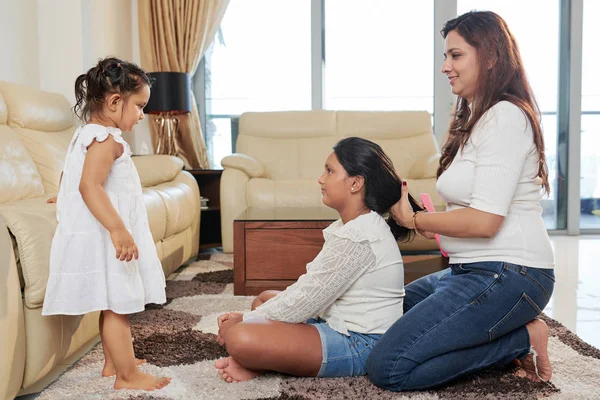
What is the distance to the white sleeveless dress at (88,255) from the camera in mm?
1486

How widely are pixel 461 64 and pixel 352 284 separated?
1.98 ft

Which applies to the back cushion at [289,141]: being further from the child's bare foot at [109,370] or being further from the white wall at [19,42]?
the child's bare foot at [109,370]

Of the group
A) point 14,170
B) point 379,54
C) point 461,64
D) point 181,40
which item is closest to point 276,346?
point 461,64

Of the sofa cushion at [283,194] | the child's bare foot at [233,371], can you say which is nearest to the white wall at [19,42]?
the sofa cushion at [283,194]

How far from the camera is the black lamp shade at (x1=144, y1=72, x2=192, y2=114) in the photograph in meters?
4.29

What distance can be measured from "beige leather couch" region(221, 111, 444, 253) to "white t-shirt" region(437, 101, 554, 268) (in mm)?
2400

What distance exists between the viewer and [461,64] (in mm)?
1558

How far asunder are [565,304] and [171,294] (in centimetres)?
164

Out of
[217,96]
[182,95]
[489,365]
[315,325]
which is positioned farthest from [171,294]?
[217,96]

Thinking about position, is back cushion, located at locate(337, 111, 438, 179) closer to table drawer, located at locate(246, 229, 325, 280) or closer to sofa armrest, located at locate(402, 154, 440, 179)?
sofa armrest, located at locate(402, 154, 440, 179)

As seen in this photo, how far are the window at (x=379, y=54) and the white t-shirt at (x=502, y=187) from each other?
3.74 m

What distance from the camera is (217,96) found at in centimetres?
525

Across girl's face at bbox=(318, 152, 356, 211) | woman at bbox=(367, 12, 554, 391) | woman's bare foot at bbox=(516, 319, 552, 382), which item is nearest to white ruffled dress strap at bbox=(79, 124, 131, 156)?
girl's face at bbox=(318, 152, 356, 211)

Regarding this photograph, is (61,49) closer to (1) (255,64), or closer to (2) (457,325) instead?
(1) (255,64)
